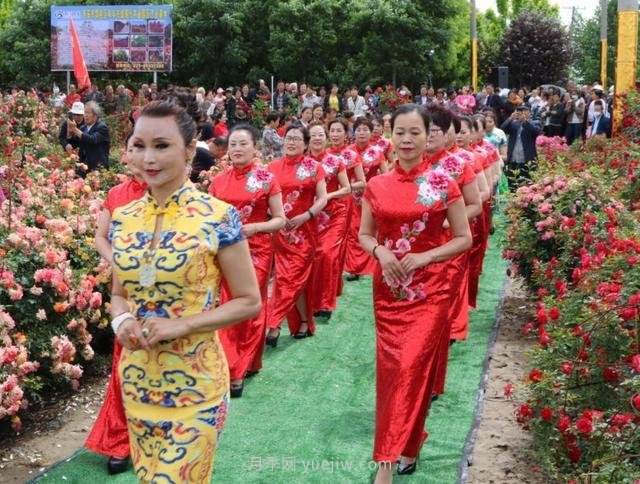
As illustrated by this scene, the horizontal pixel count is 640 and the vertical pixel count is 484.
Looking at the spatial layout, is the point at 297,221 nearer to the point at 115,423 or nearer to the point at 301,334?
the point at 301,334

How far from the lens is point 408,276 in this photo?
4996 millimetres

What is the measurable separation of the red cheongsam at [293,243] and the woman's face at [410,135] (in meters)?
3.31

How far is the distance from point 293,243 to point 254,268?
10.3 feet

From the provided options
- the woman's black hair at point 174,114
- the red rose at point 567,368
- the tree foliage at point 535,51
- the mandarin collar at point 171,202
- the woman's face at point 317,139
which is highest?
the tree foliage at point 535,51

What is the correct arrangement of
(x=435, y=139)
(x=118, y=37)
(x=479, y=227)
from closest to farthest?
(x=435, y=139) → (x=479, y=227) → (x=118, y=37)

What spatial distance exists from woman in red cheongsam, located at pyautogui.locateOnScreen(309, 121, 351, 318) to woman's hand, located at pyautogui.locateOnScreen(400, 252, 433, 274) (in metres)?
4.23

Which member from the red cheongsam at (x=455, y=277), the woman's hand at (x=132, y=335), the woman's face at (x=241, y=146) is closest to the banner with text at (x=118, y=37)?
the red cheongsam at (x=455, y=277)

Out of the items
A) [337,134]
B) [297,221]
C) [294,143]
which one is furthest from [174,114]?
[337,134]

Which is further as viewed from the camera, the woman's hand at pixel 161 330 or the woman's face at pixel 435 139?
the woman's face at pixel 435 139

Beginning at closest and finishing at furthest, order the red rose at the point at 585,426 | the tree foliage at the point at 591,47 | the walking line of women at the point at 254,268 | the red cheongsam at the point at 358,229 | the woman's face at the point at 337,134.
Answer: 1. the walking line of women at the point at 254,268
2. the red rose at the point at 585,426
3. the woman's face at the point at 337,134
4. the red cheongsam at the point at 358,229
5. the tree foliage at the point at 591,47

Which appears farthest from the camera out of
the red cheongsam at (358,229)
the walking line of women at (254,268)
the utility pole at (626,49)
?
the utility pole at (626,49)

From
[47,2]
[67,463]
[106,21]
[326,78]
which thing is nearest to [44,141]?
[67,463]

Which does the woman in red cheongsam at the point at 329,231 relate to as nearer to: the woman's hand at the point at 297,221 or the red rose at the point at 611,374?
the woman's hand at the point at 297,221

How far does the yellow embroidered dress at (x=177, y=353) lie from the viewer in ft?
10.2
